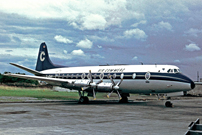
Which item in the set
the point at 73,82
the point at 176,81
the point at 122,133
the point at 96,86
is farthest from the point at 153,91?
the point at 122,133

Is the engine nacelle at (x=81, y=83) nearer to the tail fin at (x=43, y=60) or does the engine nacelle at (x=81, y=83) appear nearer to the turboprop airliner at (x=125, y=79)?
the turboprop airliner at (x=125, y=79)

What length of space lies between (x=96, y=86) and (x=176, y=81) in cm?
864

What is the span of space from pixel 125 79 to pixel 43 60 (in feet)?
52.9

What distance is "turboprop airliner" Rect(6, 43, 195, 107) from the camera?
26859mm

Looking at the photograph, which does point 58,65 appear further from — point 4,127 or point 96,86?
point 4,127

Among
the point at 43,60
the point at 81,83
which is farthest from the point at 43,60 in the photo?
the point at 81,83

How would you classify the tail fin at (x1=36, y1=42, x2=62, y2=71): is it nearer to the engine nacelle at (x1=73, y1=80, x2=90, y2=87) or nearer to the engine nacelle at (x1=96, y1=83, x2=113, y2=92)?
the engine nacelle at (x1=73, y1=80, x2=90, y2=87)

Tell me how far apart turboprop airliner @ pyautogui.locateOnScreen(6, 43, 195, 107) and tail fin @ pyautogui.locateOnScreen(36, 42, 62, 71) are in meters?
4.65

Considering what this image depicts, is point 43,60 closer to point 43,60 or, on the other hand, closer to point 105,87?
point 43,60

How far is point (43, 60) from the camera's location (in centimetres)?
4084

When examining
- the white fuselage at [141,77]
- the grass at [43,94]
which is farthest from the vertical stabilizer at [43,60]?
the white fuselage at [141,77]

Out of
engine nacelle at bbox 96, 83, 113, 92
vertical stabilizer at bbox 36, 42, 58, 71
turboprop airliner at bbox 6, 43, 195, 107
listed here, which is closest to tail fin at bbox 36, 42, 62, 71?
vertical stabilizer at bbox 36, 42, 58, 71

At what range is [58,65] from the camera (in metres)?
39.4

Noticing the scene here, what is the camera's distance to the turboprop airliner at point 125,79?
26859 millimetres
